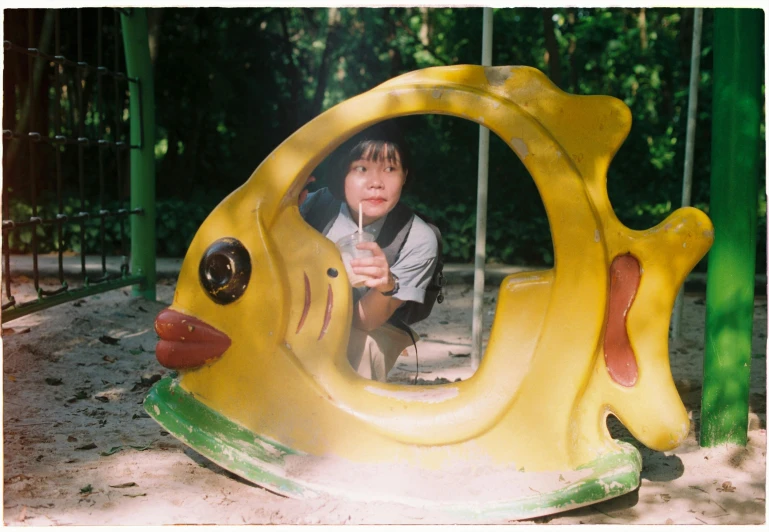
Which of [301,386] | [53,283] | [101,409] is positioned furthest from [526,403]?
[53,283]

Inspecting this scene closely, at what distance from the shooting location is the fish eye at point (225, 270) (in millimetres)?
2135

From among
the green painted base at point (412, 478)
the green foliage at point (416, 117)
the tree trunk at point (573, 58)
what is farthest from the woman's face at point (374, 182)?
the tree trunk at point (573, 58)

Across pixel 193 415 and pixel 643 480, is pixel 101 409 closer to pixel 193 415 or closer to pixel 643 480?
pixel 193 415

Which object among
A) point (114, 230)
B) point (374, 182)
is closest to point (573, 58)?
point (114, 230)

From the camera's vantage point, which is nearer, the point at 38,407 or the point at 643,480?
the point at 643,480

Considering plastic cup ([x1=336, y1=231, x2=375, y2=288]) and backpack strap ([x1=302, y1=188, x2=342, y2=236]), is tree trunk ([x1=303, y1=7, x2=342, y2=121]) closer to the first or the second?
backpack strap ([x1=302, y1=188, x2=342, y2=236])

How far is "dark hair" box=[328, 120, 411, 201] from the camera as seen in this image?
7.90 feet

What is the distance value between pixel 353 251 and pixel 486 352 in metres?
0.48

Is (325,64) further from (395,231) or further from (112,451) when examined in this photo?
(112,451)

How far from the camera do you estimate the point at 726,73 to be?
95.8 inches

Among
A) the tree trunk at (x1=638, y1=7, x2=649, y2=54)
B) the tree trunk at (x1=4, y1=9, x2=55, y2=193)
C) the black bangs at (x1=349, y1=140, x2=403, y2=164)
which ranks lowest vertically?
the black bangs at (x1=349, y1=140, x2=403, y2=164)

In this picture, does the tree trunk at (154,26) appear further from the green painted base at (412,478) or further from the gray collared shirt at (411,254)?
the green painted base at (412,478)

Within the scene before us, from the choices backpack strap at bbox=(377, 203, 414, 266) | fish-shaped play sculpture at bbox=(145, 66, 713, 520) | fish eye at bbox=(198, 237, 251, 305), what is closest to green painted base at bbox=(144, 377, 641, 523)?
fish-shaped play sculpture at bbox=(145, 66, 713, 520)

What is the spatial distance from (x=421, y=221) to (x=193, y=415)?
877 millimetres
